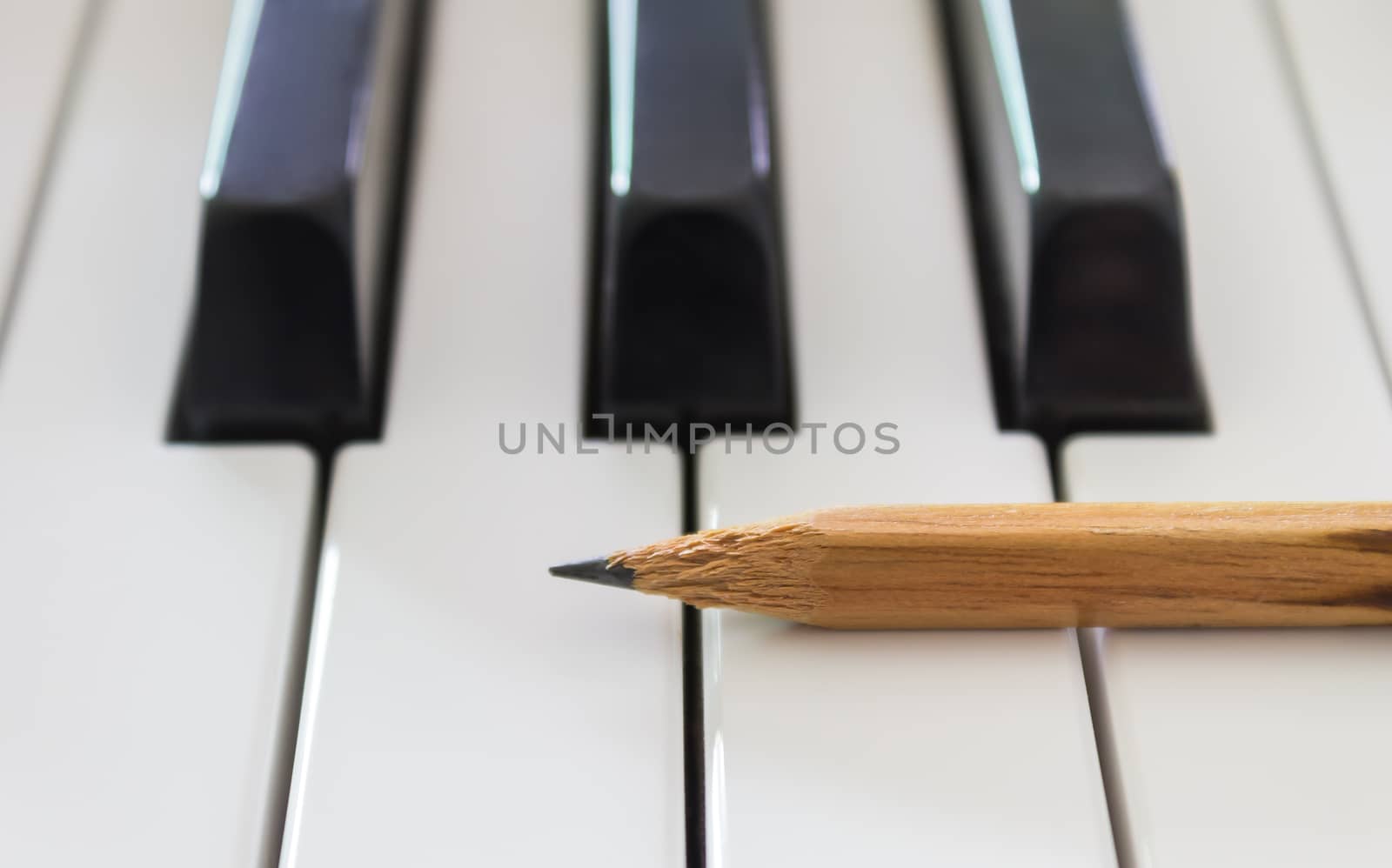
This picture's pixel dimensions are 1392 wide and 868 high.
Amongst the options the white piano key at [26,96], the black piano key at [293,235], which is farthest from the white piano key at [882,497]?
the white piano key at [26,96]

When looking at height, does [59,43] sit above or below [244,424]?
above

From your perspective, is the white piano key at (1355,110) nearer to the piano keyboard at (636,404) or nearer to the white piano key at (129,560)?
the piano keyboard at (636,404)

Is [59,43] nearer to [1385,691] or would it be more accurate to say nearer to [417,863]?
[417,863]

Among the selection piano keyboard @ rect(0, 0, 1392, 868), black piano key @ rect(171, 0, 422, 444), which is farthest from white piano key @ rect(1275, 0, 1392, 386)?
black piano key @ rect(171, 0, 422, 444)

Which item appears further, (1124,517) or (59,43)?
(59,43)

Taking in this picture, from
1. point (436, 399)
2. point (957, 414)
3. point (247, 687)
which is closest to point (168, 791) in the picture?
point (247, 687)

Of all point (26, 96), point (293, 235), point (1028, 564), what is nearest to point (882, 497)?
point (1028, 564)

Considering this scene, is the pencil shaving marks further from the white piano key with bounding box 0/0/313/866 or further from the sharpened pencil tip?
the white piano key with bounding box 0/0/313/866

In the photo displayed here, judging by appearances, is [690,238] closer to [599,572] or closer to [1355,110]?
[599,572]
